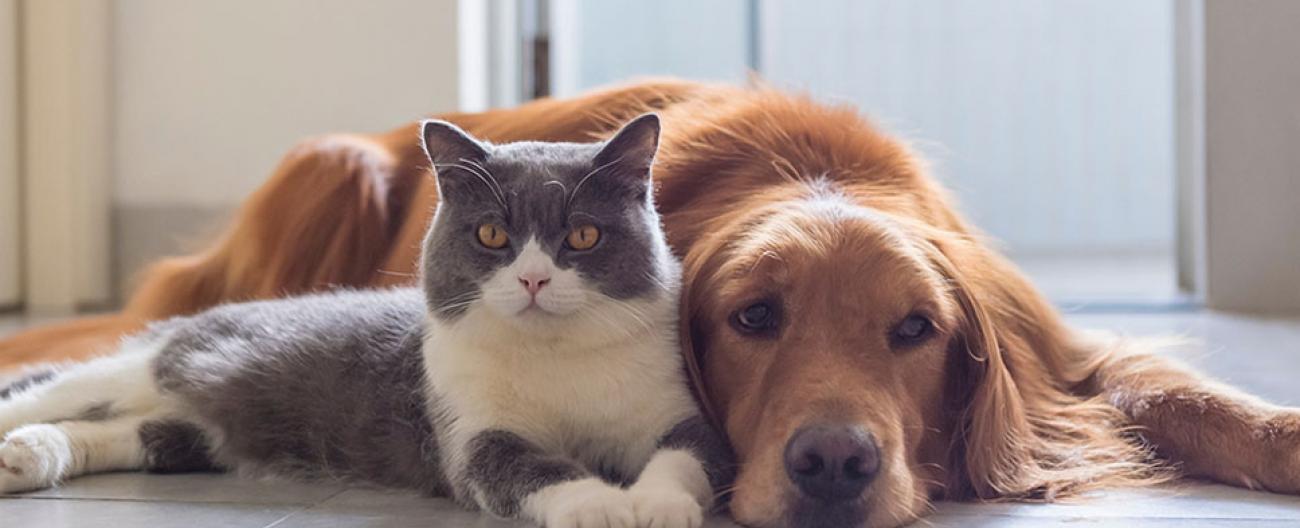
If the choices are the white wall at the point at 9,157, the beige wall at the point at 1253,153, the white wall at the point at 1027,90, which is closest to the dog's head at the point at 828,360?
the beige wall at the point at 1253,153

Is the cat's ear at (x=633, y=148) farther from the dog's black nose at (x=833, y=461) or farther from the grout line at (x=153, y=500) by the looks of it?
the grout line at (x=153, y=500)

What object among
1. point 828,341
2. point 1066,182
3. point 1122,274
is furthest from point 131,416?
point 1066,182

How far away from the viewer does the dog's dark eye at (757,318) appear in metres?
1.82

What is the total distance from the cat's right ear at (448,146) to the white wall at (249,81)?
2967 millimetres

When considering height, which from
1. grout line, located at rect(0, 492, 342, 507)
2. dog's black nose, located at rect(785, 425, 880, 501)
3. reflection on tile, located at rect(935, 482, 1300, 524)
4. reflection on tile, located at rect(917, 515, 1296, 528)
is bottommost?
reflection on tile, located at rect(935, 482, 1300, 524)

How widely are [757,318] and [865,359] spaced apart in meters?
0.16

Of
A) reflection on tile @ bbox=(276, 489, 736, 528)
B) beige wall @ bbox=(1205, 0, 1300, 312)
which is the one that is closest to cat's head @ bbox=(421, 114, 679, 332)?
reflection on tile @ bbox=(276, 489, 736, 528)

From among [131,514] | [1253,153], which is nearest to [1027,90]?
[1253,153]

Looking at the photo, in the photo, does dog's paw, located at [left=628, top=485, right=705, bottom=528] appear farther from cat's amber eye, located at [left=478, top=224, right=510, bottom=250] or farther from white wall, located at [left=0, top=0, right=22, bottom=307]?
white wall, located at [left=0, top=0, right=22, bottom=307]

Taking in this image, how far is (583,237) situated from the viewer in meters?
1.72

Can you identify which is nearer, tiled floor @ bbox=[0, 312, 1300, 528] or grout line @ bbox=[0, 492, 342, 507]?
tiled floor @ bbox=[0, 312, 1300, 528]

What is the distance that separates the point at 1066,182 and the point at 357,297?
6383mm

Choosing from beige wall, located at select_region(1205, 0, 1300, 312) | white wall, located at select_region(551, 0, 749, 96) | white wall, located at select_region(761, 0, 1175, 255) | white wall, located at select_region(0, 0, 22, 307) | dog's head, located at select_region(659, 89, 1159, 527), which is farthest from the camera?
white wall, located at select_region(761, 0, 1175, 255)

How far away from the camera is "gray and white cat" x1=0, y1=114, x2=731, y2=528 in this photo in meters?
1.68
